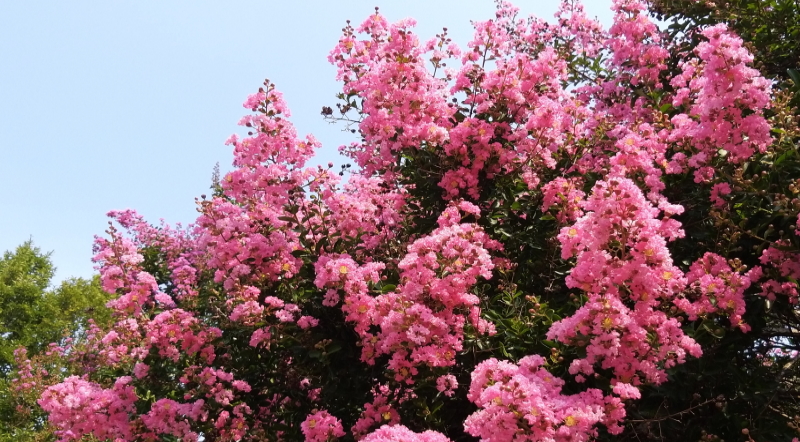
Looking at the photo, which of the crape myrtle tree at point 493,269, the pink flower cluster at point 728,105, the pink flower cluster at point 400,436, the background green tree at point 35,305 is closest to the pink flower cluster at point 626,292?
the crape myrtle tree at point 493,269

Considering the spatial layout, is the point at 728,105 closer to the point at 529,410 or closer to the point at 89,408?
the point at 529,410

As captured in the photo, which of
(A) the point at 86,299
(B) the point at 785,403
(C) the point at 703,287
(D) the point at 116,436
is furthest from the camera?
(A) the point at 86,299

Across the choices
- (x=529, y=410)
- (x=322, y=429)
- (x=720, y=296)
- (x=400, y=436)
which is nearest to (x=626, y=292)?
(x=720, y=296)

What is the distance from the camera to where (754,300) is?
3.29m

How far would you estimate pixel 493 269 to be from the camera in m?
3.98

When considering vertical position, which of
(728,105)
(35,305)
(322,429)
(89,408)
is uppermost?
(35,305)

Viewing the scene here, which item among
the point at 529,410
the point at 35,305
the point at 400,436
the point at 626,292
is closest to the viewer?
the point at 529,410

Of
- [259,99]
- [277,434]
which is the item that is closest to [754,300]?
[277,434]

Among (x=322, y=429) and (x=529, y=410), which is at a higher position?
(x=322, y=429)

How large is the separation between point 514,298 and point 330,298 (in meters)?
1.02

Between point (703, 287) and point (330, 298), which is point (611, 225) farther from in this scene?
point (330, 298)

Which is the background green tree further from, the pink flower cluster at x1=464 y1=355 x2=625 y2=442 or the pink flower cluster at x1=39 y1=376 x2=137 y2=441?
the pink flower cluster at x1=464 y1=355 x2=625 y2=442

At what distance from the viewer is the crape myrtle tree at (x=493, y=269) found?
2.76 m

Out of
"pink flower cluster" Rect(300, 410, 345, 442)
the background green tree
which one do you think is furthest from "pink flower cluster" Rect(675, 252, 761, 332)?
the background green tree
